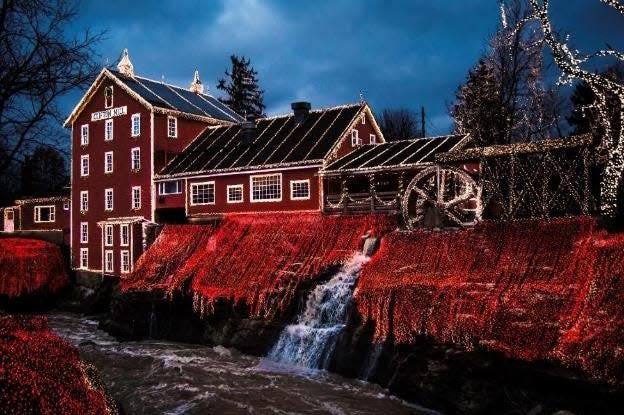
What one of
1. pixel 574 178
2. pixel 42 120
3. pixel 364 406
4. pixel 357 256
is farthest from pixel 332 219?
pixel 42 120

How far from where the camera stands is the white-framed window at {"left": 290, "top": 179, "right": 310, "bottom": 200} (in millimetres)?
30453

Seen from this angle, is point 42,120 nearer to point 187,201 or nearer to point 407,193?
point 407,193

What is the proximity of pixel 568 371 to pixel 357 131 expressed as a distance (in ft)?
75.9

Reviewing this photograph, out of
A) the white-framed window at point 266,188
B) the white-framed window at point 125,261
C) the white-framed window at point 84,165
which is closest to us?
the white-framed window at point 266,188

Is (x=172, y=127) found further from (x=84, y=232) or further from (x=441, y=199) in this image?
(x=441, y=199)

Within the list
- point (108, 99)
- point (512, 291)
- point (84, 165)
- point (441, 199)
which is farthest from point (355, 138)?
point (84, 165)

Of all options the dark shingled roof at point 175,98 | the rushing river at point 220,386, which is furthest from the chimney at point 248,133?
the rushing river at point 220,386

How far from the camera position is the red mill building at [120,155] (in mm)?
36250

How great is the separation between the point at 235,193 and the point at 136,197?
25.9ft

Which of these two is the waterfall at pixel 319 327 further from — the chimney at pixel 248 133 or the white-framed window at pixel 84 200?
the white-framed window at pixel 84 200

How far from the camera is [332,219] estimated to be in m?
27.5

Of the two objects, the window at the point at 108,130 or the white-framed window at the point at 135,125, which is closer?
the white-framed window at the point at 135,125

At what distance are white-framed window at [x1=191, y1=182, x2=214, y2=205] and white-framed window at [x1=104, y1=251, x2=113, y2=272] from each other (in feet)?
22.6

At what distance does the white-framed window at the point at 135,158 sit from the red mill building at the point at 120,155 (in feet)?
0.22
